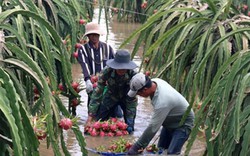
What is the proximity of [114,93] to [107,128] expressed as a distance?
415 mm

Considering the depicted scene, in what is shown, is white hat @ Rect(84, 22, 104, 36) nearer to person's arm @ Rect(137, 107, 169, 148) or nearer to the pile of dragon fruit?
the pile of dragon fruit

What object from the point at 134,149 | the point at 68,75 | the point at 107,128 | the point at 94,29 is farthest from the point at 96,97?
the point at 68,75

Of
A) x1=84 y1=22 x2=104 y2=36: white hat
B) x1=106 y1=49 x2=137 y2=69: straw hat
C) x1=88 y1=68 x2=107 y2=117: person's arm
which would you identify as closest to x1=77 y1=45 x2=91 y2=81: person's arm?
x1=84 y1=22 x2=104 y2=36: white hat

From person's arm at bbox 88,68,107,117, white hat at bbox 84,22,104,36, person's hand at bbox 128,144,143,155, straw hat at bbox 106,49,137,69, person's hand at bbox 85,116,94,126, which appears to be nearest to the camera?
person's hand at bbox 128,144,143,155

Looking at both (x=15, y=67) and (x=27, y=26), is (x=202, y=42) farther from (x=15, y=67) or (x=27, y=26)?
(x=15, y=67)

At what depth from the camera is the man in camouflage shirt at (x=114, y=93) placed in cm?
727

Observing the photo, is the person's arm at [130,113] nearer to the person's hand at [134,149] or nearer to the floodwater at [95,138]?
the floodwater at [95,138]

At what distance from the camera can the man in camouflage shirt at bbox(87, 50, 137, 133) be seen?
727 centimetres

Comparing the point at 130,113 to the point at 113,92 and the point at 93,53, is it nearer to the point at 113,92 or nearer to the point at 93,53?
the point at 113,92

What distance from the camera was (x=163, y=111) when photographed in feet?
19.9

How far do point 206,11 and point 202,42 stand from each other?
0.72 m

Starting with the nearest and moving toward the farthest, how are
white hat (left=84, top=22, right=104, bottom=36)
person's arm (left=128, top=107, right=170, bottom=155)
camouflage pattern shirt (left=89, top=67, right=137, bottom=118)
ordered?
person's arm (left=128, top=107, right=170, bottom=155) < camouflage pattern shirt (left=89, top=67, right=137, bottom=118) < white hat (left=84, top=22, right=104, bottom=36)

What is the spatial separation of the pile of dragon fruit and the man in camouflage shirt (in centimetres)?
11

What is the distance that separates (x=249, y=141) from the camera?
4.47 meters
